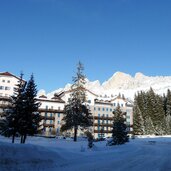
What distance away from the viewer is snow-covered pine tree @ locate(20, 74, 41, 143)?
132ft

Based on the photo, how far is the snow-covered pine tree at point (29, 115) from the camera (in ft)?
132

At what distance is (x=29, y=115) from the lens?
135 ft

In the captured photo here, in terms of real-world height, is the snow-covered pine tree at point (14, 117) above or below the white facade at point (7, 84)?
below

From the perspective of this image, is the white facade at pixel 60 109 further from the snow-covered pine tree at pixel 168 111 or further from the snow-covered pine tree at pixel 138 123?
the snow-covered pine tree at pixel 168 111

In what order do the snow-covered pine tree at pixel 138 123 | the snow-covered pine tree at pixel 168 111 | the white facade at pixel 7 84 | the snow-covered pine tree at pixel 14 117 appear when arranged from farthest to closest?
the snow-covered pine tree at pixel 138 123 → the snow-covered pine tree at pixel 168 111 → the white facade at pixel 7 84 → the snow-covered pine tree at pixel 14 117

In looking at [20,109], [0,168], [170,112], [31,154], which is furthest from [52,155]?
[170,112]

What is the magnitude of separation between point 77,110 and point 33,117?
14.8m

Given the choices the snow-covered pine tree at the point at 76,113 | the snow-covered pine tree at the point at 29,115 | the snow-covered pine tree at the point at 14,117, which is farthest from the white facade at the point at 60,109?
the snow-covered pine tree at the point at 14,117

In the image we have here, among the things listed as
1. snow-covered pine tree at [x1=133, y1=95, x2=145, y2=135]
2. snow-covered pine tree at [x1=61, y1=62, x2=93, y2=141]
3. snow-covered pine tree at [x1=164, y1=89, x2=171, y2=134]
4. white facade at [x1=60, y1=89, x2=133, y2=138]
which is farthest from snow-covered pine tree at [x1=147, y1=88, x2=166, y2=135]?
snow-covered pine tree at [x1=61, y1=62, x2=93, y2=141]

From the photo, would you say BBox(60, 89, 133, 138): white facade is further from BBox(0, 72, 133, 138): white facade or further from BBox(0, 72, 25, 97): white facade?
BBox(0, 72, 25, 97): white facade

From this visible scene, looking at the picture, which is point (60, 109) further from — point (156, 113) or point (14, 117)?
point (14, 117)

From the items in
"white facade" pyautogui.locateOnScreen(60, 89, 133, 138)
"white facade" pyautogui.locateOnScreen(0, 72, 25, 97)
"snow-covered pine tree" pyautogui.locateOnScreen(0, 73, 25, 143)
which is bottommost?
"snow-covered pine tree" pyautogui.locateOnScreen(0, 73, 25, 143)

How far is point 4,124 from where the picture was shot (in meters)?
42.5

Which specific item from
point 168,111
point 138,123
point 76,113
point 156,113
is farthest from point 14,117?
point 168,111
